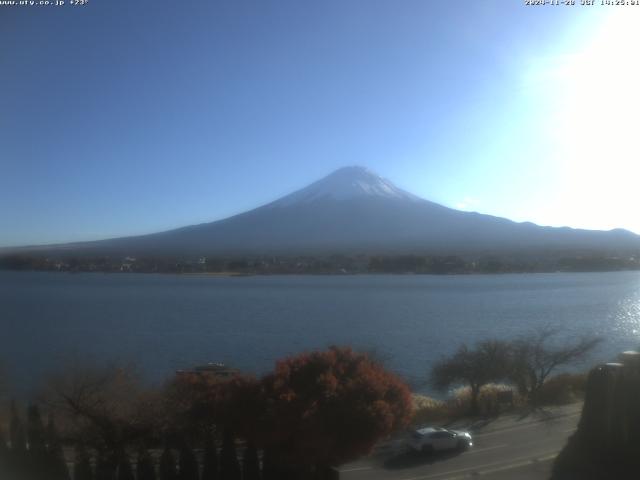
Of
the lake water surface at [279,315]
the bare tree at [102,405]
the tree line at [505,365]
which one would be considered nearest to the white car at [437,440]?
the tree line at [505,365]

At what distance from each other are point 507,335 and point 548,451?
17.9 ft

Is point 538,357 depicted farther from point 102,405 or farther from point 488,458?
point 102,405

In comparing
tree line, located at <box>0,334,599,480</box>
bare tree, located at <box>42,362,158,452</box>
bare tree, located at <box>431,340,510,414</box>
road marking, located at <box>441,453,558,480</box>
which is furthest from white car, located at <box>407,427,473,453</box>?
bare tree, located at <box>42,362,158,452</box>

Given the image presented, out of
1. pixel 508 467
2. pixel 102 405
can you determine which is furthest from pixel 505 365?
pixel 102 405

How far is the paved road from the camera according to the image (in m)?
→ 4.62

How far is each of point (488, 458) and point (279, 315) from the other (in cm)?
816

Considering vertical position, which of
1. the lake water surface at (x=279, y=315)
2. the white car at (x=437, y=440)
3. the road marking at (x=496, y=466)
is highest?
the lake water surface at (x=279, y=315)

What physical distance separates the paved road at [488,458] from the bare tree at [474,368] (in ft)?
5.26

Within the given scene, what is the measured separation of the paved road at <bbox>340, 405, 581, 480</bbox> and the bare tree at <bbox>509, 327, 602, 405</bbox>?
1.07 m

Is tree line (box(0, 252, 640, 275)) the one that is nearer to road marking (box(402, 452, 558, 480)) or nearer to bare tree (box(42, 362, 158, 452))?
bare tree (box(42, 362, 158, 452))

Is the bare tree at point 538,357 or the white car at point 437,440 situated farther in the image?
the bare tree at point 538,357

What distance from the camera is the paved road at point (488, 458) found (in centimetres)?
462

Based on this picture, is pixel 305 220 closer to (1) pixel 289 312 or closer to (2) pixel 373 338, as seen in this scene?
(1) pixel 289 312

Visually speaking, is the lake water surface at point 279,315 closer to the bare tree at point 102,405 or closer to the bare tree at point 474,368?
the bare tree at point 474,368
